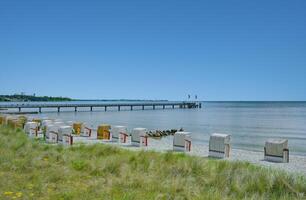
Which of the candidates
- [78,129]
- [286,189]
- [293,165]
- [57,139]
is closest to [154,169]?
[286,189]

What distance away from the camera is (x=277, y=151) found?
45.3ft

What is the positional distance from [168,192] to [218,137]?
892 cm

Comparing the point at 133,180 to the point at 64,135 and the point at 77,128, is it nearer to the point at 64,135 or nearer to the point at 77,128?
the point at 64,135

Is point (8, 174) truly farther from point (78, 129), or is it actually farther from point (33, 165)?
point (78, 129)

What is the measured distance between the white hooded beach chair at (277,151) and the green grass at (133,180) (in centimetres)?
557

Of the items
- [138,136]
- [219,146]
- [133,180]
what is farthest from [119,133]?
[133,180]

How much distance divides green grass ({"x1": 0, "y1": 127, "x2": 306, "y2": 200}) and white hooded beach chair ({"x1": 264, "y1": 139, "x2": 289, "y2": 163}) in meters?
5.57

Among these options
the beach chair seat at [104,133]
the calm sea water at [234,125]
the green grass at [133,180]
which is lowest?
the calm sea water at [234,125]

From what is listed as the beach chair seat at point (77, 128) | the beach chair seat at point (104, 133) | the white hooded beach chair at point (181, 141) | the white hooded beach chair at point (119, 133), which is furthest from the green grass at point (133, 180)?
the beach chair seat at point (77, 128)

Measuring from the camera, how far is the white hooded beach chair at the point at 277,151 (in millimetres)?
13688

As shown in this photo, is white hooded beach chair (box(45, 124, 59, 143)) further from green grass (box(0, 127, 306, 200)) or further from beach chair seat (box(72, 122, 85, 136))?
green grass (box(0, 127, 306, 200))

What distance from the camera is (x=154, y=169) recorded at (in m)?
8.10

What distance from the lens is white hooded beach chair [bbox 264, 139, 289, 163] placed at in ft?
44.9

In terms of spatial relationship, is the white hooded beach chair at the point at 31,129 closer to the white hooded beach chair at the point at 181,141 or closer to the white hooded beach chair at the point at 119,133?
the white hooded beach chair at the point at 119,133
